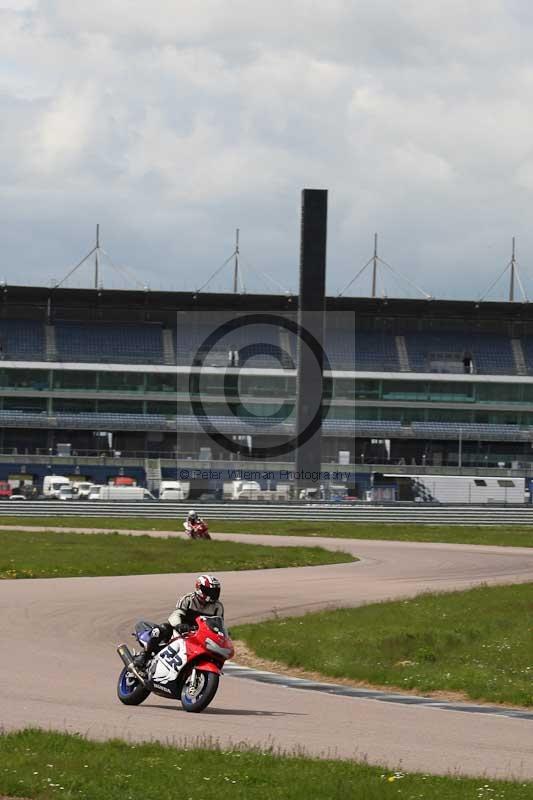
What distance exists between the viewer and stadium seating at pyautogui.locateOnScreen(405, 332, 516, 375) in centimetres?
10644

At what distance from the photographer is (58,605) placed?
25688 mm

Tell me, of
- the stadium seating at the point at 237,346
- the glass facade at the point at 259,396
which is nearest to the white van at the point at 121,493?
the glass facade at the point at 259,396

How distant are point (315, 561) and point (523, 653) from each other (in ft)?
67.3

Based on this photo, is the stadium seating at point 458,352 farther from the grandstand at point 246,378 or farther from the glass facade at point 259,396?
the glass facade at point 259,396

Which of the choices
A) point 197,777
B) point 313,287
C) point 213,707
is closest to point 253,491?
point 313,287

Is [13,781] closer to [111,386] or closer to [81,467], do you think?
[81,467]

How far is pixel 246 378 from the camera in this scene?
104 metres

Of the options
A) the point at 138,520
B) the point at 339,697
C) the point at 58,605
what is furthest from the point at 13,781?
the point at 138,520

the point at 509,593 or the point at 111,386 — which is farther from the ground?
the point at 111,386

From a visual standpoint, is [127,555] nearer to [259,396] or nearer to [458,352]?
[259,396]

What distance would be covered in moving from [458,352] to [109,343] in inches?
1111

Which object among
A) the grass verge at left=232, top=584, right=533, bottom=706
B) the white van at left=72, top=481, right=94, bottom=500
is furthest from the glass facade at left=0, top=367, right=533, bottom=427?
the grass verge at left=232, top=584, right=533, bottom=706

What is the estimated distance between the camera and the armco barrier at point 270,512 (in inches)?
2549

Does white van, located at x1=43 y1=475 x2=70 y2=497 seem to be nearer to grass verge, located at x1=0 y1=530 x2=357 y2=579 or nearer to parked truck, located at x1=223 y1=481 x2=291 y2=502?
parked truck, located at x1=223 y1=481 x2=291 y2=502
